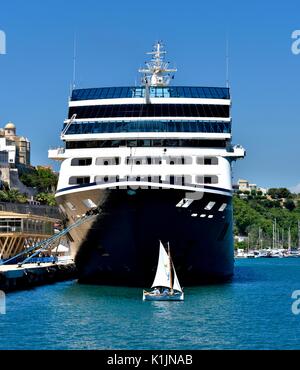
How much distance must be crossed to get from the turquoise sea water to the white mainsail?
1281mm

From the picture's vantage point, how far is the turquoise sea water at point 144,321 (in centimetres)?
3522

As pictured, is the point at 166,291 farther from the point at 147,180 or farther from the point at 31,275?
the point at 31,275

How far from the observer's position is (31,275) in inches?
2511

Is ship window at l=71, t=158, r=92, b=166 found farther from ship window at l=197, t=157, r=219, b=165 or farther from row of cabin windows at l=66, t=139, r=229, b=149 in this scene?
ship window at l=197, t=157, r=219, b=165

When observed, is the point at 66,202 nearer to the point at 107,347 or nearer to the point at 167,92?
the point at 167,92

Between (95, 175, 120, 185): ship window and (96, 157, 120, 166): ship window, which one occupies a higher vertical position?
(96, 157, 120, 166): ship window

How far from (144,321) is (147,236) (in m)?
9.42

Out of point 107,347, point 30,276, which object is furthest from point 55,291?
point 107,347

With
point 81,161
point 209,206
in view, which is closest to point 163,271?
point 209,206

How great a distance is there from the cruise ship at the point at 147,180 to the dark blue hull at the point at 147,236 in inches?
2.1

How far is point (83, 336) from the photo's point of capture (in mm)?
36344

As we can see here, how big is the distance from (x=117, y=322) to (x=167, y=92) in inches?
886

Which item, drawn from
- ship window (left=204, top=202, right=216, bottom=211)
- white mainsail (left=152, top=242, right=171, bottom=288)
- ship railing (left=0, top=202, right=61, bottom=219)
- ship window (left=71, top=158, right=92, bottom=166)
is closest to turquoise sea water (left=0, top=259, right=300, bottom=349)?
white mainsail (left=152, top=242, right=171, bottom=288)

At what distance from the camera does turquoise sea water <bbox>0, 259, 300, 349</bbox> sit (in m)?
35.2
